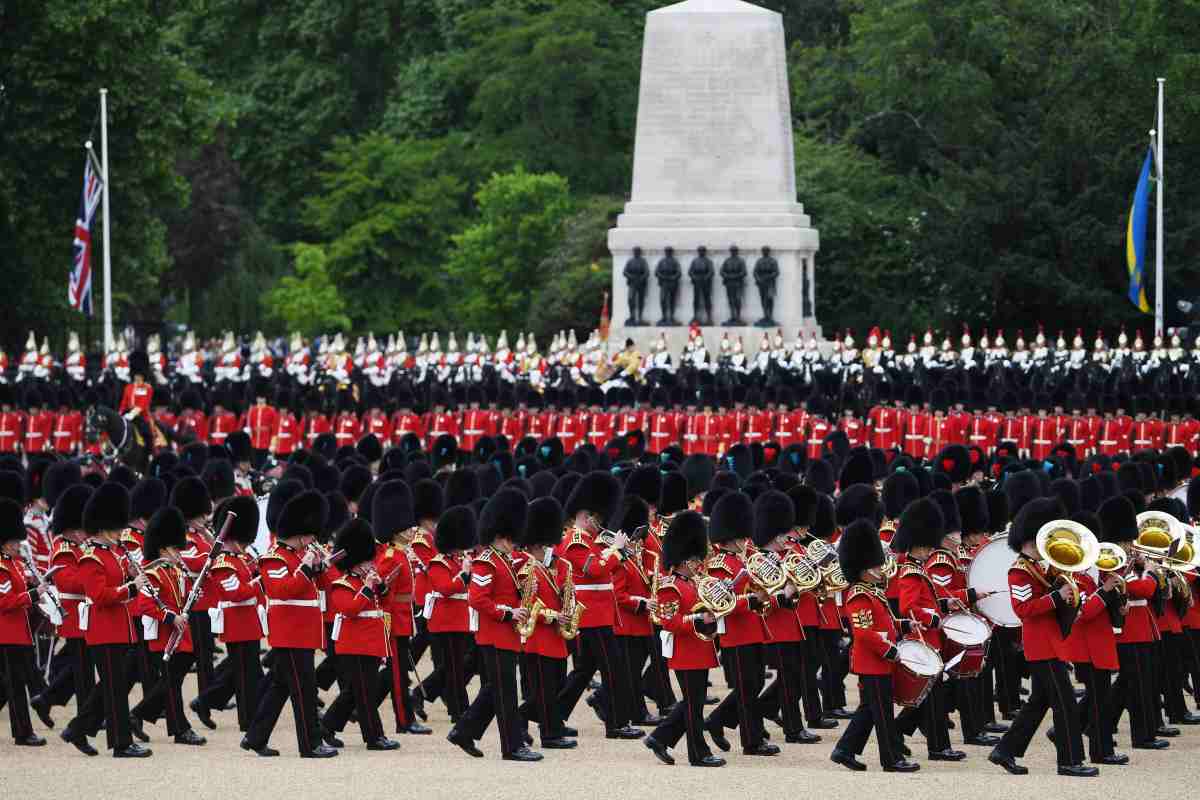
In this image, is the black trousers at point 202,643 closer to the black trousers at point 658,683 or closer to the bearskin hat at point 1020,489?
the black trousers at point 658,683

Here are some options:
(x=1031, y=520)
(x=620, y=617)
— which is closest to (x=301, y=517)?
(x=620, y=617)

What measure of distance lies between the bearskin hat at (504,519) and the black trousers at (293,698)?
1.17 metres

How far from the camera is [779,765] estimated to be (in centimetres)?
1323

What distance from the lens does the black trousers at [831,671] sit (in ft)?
49.6

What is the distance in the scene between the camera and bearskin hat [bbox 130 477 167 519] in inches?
609

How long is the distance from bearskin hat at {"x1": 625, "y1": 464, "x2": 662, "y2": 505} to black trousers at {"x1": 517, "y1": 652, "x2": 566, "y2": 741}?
1.88 metres

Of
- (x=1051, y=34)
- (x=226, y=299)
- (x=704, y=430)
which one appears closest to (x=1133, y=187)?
(x=1051, y=34)

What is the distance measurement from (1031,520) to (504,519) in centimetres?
288

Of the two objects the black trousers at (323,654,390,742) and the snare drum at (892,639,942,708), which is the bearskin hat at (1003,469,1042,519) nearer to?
the snare drum at (892,639,942,708)

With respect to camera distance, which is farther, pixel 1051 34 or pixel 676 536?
pixel 1051 34

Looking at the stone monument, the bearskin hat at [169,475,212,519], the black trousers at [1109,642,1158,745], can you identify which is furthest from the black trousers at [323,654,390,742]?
the stone monument

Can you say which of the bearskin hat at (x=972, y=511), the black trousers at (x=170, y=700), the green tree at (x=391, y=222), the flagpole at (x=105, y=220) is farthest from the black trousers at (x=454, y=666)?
the green tree at (x=391, y=222)

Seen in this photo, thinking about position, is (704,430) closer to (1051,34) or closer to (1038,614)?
(1038,614)

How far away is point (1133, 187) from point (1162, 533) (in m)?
33.7
